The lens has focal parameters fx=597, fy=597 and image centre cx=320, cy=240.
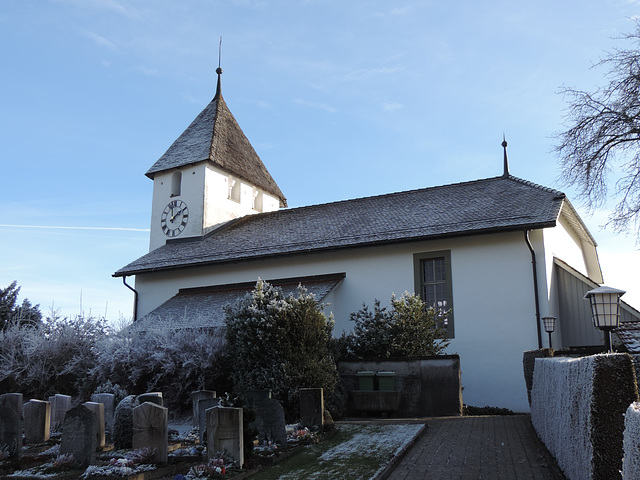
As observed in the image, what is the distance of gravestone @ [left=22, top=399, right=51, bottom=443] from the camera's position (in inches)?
436

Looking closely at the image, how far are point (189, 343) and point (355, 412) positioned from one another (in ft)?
15.5

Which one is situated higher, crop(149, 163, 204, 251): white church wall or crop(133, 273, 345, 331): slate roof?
crop(149, 163, 204, 251): white church wall

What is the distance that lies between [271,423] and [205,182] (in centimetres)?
1843

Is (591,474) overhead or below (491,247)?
below

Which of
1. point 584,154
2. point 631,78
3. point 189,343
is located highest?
point 631,78

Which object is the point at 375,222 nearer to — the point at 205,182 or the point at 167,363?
the point at 205,182

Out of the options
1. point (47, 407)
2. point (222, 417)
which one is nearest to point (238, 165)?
point (47, 407)

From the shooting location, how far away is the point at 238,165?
29375 millimetres

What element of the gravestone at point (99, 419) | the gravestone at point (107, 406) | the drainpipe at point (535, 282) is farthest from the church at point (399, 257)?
the gravestone at point (99, 419)

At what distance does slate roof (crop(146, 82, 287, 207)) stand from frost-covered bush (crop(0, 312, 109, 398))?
11.4m

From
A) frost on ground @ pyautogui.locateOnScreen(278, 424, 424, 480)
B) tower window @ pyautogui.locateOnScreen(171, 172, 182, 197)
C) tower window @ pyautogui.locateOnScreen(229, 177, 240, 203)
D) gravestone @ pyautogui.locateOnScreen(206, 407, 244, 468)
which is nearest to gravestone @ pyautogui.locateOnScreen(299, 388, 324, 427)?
frost on ground @ pyautogui.locateOnScreen(278, 424, 424, 480)

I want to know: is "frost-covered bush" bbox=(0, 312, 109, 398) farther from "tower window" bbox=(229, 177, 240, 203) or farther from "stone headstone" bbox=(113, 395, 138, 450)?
"tower window" bbox=(229, 177, 240, 203)

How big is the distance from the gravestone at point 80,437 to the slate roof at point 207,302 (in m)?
8.35

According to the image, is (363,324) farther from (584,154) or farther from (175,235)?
(175,235)
